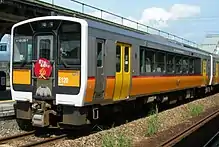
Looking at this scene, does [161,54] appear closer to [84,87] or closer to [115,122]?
[115,122]

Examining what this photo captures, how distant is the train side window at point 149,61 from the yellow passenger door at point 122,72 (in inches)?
65.4

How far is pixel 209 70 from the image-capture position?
25.3 m

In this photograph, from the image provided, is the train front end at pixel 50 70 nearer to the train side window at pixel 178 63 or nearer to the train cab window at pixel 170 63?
the train cab window at pixel 170 63

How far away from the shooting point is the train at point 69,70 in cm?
927

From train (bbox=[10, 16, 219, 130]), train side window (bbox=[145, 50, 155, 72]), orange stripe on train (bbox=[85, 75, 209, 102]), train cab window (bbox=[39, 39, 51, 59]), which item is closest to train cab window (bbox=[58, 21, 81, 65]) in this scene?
train (bbox=[10, 16, 219, 130])

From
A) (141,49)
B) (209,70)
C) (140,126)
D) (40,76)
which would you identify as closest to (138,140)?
(140,126)

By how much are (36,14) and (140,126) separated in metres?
11.9

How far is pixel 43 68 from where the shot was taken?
31.7 ft

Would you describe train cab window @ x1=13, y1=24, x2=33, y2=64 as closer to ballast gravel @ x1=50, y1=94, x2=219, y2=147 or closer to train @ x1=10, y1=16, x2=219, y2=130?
train @ x1=10, y1=16, x2=219, y2=130

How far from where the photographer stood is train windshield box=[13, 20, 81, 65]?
371 inches

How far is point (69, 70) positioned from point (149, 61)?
4903 millimetres

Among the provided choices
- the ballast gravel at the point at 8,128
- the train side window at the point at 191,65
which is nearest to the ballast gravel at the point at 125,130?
the ballast gravel at the point at 8,128

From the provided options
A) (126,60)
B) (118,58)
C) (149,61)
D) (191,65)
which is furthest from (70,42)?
(191,65)

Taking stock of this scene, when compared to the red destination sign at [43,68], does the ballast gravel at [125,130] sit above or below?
below
